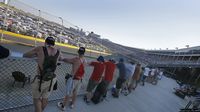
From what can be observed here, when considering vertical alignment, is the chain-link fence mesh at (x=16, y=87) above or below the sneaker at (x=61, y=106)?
above

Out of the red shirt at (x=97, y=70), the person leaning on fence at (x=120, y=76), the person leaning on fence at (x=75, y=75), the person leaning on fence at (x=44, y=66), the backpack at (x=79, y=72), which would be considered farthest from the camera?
the person leaning on fence at (x=120, y=76)

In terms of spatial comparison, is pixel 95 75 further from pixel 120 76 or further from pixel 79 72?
pixel 120 76

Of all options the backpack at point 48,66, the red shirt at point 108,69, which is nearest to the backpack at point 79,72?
the backpack at point 48,66

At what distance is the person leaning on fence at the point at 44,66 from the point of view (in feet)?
18.1

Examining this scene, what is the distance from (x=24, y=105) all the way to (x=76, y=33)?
45.5ft

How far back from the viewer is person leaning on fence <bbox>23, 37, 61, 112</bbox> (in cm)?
553

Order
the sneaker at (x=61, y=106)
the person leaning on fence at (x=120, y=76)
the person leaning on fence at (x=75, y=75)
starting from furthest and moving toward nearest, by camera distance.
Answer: the person leaning on fence at (x=120, y=76) → the sneaker at (x=61, y=106) → the person leaning on fence at (x=75, y=75)

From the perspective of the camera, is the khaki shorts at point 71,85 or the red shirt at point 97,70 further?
the red shirt at point 97,70

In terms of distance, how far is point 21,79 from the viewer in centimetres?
914

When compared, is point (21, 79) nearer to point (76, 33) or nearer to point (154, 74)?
point (76, 33)

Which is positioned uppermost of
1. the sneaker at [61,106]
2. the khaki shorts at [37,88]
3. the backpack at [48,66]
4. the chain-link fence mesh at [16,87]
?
the backpack at [48,66]

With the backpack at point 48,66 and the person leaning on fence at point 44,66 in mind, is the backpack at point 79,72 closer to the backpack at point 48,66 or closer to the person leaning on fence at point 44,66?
the person leaning on fence at point 44,66

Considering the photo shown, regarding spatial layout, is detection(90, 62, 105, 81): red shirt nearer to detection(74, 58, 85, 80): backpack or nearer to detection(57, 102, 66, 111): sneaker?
detection(74, 58, 85, 80): backpack

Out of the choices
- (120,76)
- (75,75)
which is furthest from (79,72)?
(120,76)
